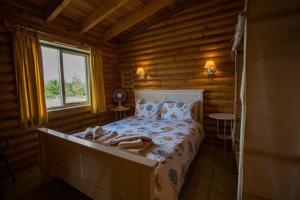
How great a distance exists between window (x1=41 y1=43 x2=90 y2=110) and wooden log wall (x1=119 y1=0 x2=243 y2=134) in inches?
55.5

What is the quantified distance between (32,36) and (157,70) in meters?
2.47

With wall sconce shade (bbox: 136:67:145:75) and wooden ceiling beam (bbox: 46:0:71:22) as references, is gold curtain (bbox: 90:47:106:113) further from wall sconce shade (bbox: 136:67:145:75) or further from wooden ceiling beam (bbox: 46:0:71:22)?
wooden ceiling beam (bbox: 46:0:71:22)

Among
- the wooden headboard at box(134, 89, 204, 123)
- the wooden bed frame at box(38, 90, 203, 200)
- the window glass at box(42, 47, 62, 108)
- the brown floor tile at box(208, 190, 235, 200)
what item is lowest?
the brown floor tile at box(208, 190, 235, 200)

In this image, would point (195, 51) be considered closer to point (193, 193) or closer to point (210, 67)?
point (210, 67)

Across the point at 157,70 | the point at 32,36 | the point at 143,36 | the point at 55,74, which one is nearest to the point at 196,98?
the point at 157,70

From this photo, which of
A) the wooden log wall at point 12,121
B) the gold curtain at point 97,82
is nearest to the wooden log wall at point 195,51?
the gold curtain at point 97,82

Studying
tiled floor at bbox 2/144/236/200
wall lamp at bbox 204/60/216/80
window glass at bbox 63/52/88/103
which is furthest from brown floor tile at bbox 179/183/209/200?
window glass at bbox 63/52/88/103

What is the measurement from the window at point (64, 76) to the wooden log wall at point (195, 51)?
1411 millimetres

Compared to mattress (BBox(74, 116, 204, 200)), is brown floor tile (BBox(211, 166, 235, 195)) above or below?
below

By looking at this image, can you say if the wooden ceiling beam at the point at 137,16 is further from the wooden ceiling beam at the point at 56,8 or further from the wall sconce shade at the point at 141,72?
the wooden ceiling beam at the point at 56,8

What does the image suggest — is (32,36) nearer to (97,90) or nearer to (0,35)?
(0,35)

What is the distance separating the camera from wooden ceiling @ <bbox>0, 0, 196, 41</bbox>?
2445mm

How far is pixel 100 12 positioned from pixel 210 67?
235cm

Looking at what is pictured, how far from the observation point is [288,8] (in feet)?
2.91
